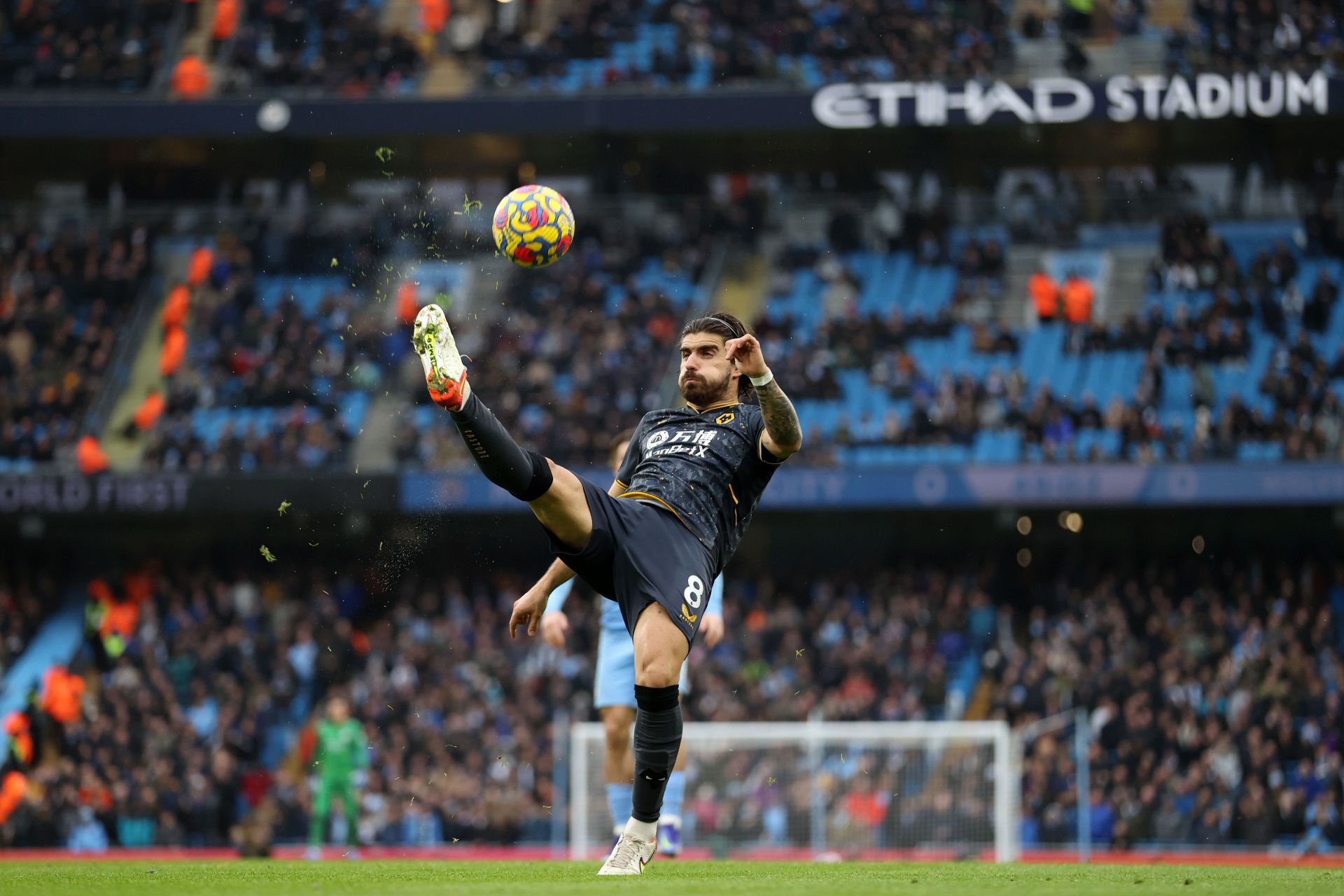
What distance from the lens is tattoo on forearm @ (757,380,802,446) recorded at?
657cm

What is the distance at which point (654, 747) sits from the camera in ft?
21.5

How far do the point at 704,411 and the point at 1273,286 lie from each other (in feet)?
60.9

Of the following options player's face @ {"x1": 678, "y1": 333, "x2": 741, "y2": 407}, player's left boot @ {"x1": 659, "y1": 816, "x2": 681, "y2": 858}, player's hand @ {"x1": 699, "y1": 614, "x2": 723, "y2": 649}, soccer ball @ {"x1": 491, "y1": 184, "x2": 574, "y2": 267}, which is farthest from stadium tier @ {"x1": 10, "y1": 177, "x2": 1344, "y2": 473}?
player's face @ {"x1": 678, "y1": 333, "x2": 741, "y2": 407}

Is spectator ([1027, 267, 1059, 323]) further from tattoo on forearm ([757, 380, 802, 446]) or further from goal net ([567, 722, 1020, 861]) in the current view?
tattoo on forearm ([757, 380, 802, 446])

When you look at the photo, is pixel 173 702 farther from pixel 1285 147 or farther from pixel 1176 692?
pixel 1285 147

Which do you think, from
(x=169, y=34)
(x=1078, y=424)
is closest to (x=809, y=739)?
(x=1078, y=424)

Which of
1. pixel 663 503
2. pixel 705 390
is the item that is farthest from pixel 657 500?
pixel 705 390

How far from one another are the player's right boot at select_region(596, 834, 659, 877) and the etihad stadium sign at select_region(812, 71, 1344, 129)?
19.3 meters

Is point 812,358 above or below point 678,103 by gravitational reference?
below

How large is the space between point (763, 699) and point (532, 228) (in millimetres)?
12286

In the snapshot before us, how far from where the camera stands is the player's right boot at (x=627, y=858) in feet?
21.3

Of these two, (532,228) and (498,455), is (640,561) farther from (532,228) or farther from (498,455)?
(532,228)

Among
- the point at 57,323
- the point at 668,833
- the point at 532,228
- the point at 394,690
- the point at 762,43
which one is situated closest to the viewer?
the point at 532,228

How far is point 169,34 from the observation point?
27.3 m
